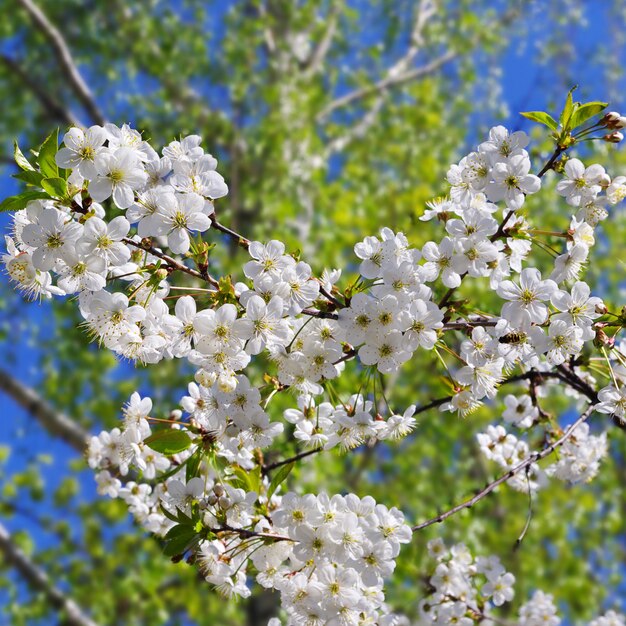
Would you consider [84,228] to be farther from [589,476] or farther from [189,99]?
[189,99]

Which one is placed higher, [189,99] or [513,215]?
[189,99]

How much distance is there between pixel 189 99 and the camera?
6246 millimetres

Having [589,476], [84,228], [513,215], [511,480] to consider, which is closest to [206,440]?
[84,228]

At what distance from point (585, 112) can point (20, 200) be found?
37.7 inches

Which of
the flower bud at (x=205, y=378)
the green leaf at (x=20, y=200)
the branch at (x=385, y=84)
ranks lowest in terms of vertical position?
the flower bud at (x=205, y=378)

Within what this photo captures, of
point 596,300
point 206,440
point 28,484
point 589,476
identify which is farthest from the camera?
point 28,484

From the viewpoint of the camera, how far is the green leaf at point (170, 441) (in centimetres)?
125

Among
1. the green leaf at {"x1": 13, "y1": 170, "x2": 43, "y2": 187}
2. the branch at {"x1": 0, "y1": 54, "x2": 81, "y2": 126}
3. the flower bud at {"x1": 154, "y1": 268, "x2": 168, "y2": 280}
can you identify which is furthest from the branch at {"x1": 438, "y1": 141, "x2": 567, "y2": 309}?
the branch at {"x1": 0, "y1": 54, "x2": 81, "y2": 126}

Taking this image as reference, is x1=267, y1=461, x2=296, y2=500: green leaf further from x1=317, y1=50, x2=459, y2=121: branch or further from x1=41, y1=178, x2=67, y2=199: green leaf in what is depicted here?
x1=317, y1=50, x2=459, y2=121: branch

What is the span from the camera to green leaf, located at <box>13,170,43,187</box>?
3.39 feet

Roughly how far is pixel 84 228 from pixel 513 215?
743 millimetres

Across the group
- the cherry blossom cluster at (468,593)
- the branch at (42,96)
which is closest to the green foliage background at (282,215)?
the branch at (42,96)

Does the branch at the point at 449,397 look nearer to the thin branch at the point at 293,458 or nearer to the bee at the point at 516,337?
the thin branch at the point at 293,458

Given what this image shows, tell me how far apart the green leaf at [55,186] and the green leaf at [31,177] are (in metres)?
0.02
